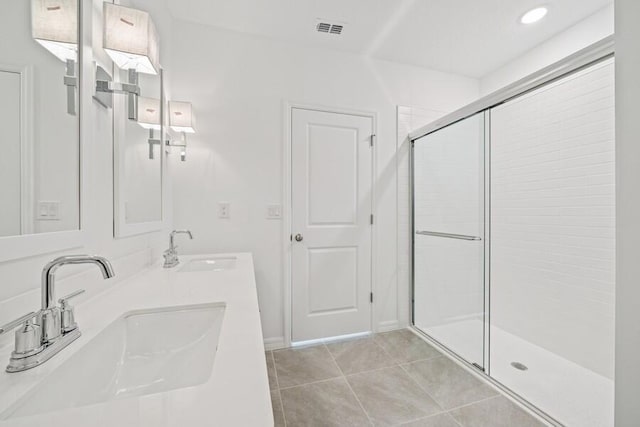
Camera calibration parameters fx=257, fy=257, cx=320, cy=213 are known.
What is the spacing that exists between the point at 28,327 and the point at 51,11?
33.6 inches

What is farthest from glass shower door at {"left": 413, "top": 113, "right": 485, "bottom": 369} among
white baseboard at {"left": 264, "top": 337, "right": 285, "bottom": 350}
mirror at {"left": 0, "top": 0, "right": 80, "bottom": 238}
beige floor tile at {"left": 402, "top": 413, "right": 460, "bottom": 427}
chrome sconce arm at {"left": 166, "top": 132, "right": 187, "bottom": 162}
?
mirror at {"left": 0, "top": 0, "right": 80, "bottom": 238}

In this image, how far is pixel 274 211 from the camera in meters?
Result: 2.15

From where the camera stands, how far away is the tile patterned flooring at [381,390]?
1400mm

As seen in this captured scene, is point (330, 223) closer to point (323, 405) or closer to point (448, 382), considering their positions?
point (323, 405)

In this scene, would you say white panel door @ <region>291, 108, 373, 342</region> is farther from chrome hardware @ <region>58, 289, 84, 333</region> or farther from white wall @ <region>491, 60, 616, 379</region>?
chrome hardware @ <region>58, 289, 84, 333</region>

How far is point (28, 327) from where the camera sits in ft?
1.71

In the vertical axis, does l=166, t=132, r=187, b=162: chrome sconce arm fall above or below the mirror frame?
above

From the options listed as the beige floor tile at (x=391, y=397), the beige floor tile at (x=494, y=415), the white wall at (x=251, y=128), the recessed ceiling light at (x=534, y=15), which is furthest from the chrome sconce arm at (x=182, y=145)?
the recessed ceiling light at (x=534, y=15)

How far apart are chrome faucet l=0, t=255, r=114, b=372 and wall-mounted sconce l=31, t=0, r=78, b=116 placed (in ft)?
1.77

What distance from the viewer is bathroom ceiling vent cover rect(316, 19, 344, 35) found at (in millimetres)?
1964

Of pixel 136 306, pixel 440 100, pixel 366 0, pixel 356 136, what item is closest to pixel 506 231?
pixel 440 100

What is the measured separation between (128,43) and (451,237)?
7.72 ft

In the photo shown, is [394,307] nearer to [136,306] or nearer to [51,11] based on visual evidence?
[136,306]

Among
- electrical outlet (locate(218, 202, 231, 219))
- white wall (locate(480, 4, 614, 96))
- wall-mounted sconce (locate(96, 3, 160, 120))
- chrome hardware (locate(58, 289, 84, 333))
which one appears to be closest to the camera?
chrome hardware (locate(58, 289, 84, 333))
